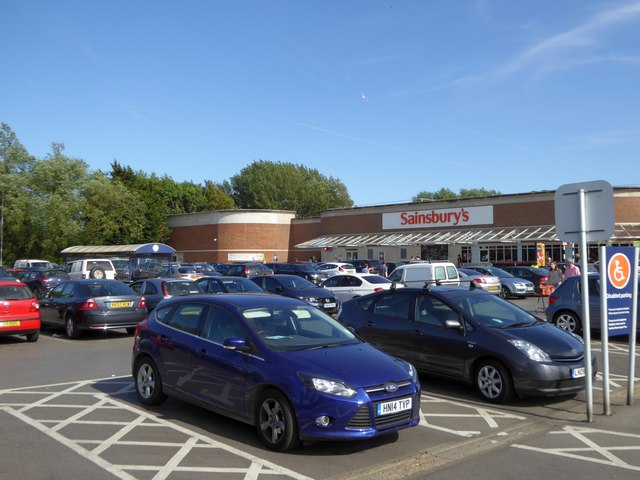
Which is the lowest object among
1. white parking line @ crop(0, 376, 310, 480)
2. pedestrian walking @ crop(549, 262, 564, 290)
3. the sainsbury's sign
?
white parking line @ crop(0, 376, 310, 480)

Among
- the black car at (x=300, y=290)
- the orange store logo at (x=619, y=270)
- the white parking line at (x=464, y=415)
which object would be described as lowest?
the white parking line at (x=464, y=415)

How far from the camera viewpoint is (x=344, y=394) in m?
5.70

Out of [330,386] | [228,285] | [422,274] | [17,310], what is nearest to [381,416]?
[330,386]

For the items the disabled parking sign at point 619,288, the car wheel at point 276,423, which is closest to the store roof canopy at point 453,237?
the disabled parking sign at point 619,288

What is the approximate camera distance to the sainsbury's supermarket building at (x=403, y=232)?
46531 millimetres

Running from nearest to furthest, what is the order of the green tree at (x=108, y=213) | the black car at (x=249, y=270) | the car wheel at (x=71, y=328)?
the car wheel at (x=71, y=328)
the black car at (x=249, y=270)
the green tree at (x=108, y=213)

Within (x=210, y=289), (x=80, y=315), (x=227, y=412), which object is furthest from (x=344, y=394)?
(x=210, y=289)

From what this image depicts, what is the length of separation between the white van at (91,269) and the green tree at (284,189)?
67.3 meters

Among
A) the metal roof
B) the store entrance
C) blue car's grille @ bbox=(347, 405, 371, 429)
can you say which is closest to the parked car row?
blue car's grille @ bbox=(347, 405, 371, 429)

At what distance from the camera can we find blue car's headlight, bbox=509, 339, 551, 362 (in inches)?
304

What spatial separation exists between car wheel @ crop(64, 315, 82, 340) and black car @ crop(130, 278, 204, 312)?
7.89 ft

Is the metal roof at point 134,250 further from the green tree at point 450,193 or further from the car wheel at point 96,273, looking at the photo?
the green tree at point 450,193

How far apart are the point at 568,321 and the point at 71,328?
1217 centimetres

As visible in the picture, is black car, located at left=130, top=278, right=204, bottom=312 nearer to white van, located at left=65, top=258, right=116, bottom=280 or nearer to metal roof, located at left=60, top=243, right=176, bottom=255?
white van, located at left=65, top=258, right=116, bottom=280
